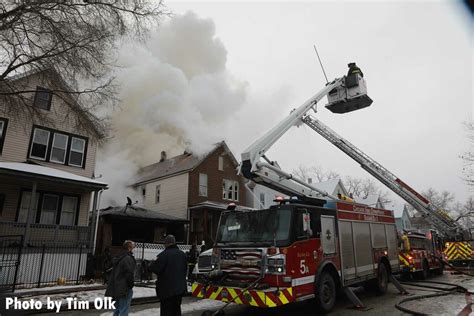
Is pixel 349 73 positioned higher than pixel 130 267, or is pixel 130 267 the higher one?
pixel 349 73

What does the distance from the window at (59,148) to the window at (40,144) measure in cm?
32

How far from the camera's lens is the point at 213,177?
948 inches

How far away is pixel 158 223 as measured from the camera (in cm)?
2036

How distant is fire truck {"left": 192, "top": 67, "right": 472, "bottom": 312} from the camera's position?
646cm

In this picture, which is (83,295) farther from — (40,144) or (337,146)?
(337,146)

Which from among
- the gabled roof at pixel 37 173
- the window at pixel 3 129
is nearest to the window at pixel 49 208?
the gabled roof at pixel 37 173

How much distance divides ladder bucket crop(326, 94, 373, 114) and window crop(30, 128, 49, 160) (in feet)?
41.5

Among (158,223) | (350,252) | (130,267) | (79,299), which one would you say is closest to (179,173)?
(158,223)

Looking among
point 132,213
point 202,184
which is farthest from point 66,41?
point 202,184

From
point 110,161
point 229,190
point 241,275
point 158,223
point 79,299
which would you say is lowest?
point 79,299

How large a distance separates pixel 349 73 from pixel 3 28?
10.6 meters

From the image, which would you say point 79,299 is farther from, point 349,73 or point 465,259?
point 465,259

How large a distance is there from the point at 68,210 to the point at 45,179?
305cm

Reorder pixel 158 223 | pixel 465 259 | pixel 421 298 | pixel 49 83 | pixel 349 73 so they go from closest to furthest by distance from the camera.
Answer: pixel 421 298, pixel 49 83, pixel 349 73, pixel 465 259, pixel 158 223
